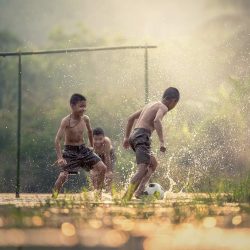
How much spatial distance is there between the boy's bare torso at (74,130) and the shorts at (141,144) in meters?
0.76

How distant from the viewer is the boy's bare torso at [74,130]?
28.9ft

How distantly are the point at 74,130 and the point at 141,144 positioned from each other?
0.95m

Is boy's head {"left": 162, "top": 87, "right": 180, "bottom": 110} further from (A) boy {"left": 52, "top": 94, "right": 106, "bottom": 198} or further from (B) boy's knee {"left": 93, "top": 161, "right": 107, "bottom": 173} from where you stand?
(B) boy's knee {"left": 93, "top": 161, "right": 107, "bottom": 173}

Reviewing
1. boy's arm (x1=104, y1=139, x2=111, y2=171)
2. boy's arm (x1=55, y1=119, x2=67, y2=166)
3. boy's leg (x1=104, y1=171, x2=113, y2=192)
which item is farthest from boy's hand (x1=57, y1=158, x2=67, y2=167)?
boy's arm (x1=104, y1=139, x2=111, y2=171)

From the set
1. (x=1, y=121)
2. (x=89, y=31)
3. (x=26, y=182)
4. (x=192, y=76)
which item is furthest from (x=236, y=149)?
(x=89, y=31)

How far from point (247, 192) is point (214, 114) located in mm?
13509

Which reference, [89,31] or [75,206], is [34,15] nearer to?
[89,31]

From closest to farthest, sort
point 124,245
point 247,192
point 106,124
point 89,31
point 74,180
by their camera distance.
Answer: point 124,245 → point 247,192 → point 74,180 → point 106,124 → point 89,31

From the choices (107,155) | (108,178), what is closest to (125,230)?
(108,178)

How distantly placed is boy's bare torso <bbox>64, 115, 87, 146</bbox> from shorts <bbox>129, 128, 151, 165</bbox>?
76cm

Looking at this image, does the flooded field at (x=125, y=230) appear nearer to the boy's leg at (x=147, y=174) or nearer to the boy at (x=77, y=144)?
the boy's leg at (x=147, y=174)

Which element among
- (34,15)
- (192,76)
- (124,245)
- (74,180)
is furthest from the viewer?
(34,15)

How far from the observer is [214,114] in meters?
20.3

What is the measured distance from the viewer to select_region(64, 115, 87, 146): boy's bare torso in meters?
8.80
